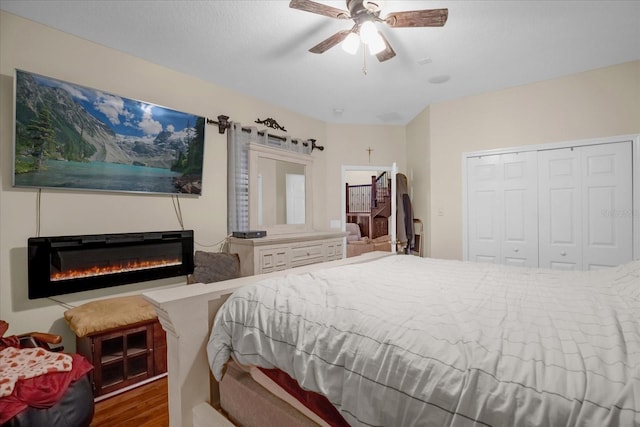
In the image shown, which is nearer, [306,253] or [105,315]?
[105,315]

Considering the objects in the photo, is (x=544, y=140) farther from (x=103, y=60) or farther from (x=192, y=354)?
(x=103, y=60)

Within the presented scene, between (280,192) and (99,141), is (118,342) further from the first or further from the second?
(280,192)

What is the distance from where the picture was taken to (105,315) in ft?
6.62

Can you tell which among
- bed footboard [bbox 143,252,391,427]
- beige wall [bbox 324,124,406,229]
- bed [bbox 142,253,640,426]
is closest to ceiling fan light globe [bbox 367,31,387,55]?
bed [bbox 142,253,640,426]

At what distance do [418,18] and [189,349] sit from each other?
209 centimetres

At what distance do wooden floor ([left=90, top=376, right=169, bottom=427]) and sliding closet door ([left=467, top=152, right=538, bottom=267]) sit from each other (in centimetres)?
339

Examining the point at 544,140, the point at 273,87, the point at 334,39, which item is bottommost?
the point at 544,140

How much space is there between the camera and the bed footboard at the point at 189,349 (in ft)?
3.63

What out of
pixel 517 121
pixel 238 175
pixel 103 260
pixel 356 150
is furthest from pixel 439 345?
pixel 356 150

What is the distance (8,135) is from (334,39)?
7.58ft

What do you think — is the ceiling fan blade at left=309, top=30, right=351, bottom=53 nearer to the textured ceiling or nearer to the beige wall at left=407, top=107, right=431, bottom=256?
the textured ceiling

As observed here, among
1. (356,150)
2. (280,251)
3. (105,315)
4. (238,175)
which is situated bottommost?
(105,315)

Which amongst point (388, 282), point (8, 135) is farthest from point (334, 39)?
point (8, 135)

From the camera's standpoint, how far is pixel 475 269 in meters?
1.85
